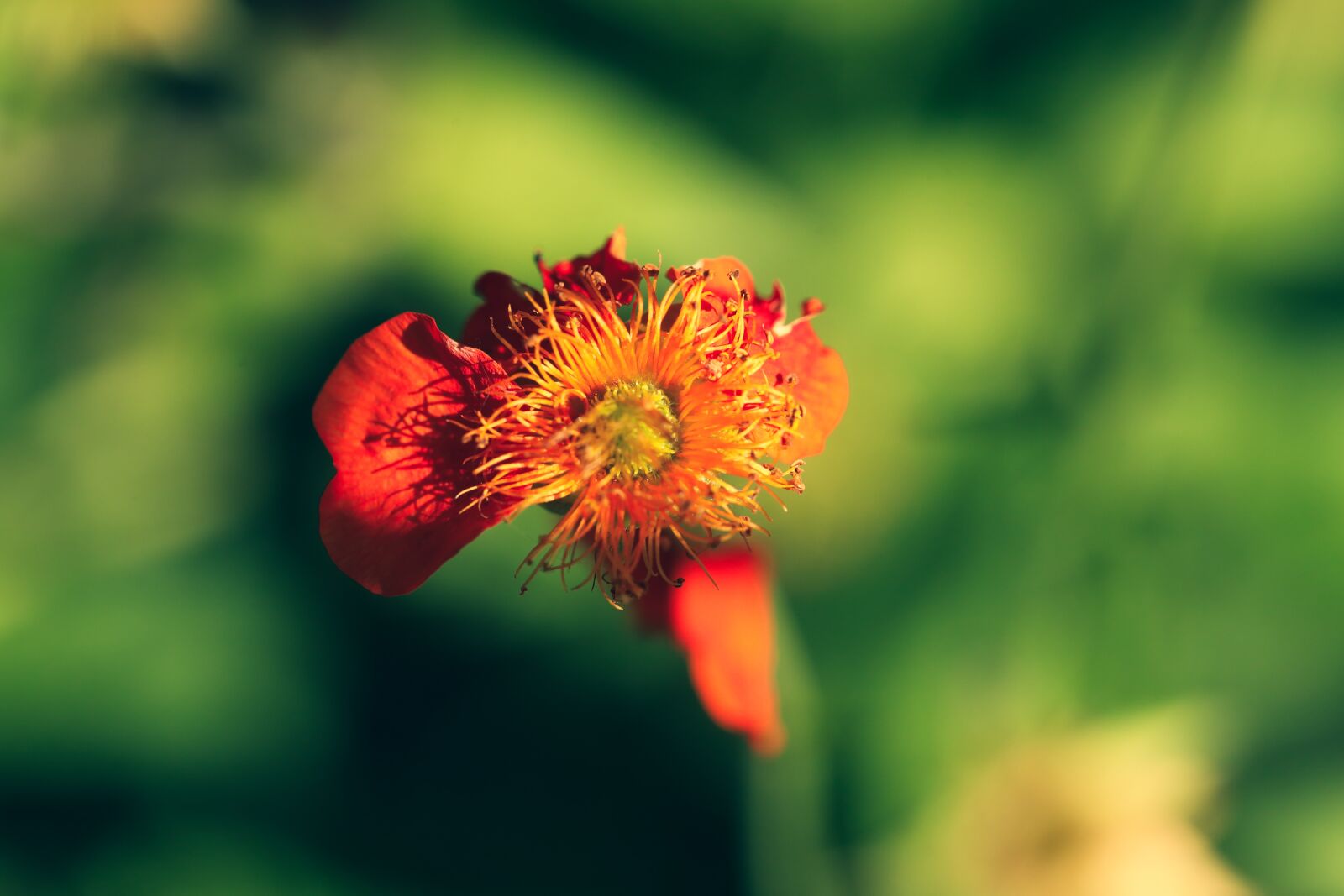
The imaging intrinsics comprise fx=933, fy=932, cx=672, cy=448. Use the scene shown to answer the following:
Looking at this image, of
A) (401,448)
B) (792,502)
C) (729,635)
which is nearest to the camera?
(401,448)

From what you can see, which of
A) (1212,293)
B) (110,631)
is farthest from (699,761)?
(1212,293)

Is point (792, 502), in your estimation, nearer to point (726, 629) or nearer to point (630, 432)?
point (726, 629)

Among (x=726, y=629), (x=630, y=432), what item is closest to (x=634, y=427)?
(x=630, y=432)

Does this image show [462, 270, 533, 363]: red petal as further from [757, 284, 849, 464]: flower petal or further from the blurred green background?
the blurred green background

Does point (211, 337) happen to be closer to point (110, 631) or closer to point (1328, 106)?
point (110, 631)

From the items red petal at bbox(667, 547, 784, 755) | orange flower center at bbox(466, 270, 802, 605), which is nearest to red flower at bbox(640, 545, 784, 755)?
red petal at bbox(667, 547, 784, 755)
